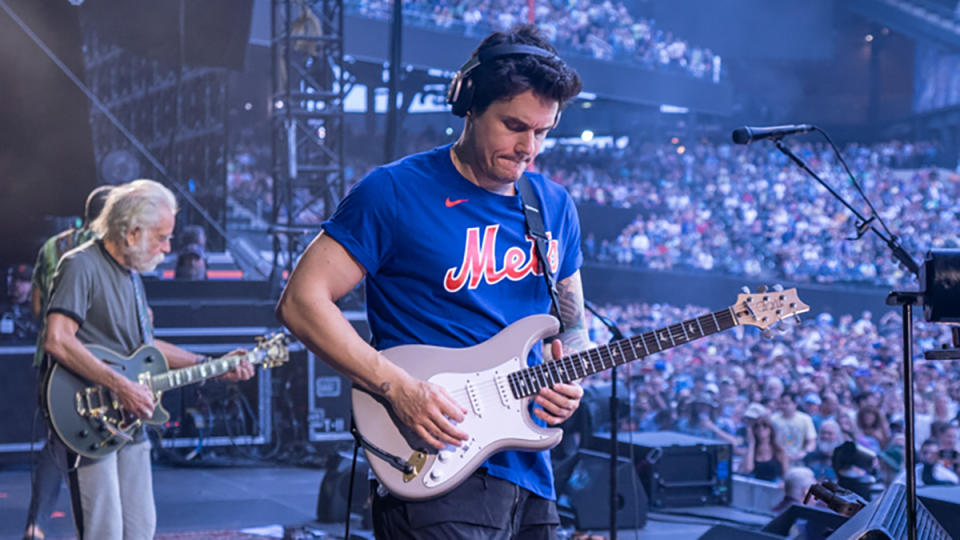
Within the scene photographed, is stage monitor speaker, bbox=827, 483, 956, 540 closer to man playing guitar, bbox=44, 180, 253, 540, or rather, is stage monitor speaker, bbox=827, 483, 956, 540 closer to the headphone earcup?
the headphone earcup

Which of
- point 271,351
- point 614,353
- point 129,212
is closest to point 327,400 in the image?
point 271,351

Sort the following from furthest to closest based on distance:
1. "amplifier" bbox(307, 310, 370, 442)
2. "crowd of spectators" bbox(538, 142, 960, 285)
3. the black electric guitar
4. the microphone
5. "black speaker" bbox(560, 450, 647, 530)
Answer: "crowd of spectators" bbox(538, 142, 960, 285) < "amplifier" bbox(307, 310, 370, 442) < "black speaker" bbox(560, 450, 647, 530) < the microphone < the black electric guitar

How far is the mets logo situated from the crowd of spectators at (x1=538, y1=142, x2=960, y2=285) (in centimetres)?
1163

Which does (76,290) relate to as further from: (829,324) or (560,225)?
(829,324)

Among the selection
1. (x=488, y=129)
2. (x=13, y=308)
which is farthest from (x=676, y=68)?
(x=488, y=129)

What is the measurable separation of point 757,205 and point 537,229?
13.2m

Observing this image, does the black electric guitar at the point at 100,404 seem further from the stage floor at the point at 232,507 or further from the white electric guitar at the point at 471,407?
the stage floor at the point at 232,507

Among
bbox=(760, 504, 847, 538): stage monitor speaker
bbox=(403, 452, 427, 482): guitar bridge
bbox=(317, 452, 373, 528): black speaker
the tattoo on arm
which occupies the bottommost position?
bbox=(317, 452, 373, 528): black speaker

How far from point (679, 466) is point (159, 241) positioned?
3.80 meters

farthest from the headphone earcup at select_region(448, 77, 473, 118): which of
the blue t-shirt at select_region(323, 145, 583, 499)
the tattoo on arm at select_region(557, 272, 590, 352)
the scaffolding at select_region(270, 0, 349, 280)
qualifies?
the scaffolding at select_region(270, 0, 349, 280)

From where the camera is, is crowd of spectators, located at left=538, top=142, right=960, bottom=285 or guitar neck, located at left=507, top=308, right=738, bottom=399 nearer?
guitar neck, located at left=507, top=308, right=738, bottom=399

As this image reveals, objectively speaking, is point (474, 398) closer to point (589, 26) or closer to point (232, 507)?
point (232, 507)

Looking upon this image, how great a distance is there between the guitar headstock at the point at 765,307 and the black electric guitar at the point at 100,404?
2.21m

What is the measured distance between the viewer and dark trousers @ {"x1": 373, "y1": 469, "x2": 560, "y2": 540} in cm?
171
